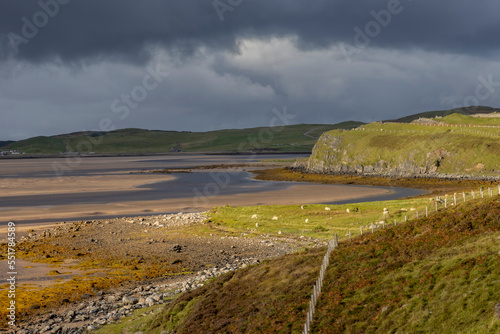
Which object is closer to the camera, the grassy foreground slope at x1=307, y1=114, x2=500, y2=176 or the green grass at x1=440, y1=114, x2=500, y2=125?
the grassy foreground slope at x1=307, y1=114, x2=500, y2=176

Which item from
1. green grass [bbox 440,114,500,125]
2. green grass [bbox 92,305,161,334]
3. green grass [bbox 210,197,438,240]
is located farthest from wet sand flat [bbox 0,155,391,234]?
green grass [bbox 440,114,500,125]

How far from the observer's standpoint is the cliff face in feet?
395

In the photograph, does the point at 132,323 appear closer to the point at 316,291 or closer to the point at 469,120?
the point at 316,291

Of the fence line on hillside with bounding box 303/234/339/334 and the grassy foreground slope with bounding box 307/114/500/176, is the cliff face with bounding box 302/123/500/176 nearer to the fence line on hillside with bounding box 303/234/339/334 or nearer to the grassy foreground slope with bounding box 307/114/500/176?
the grassy foreground slope with bounding box 307/114/500/176

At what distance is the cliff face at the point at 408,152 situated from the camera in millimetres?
120312

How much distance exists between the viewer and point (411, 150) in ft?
445

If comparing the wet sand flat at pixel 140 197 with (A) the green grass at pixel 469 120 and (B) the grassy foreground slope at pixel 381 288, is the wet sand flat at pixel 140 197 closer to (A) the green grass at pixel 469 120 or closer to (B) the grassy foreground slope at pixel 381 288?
(B) the grassy foreground slope at pixel 381 288

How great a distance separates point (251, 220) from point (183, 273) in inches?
842

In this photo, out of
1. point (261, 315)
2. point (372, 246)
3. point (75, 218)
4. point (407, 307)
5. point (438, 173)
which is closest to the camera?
point (407, 307)

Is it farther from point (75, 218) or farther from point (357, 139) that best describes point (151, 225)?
point (357, 139)

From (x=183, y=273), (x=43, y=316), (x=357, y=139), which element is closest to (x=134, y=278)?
(x=183, y=273)

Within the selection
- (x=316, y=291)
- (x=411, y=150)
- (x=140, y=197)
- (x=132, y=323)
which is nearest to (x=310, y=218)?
(x=132, y=323)

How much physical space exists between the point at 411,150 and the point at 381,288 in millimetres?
119804

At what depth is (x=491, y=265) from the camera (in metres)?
21.2
